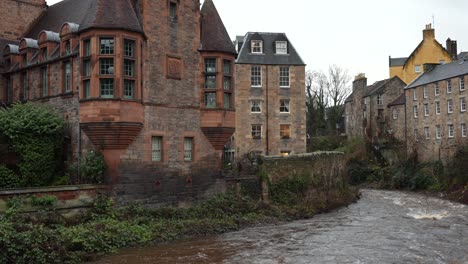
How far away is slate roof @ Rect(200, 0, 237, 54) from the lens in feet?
80.8

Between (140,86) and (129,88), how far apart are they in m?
0.49

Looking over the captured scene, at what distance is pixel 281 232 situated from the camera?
21.8 m

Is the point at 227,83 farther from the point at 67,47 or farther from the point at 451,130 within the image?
the point at 451,130

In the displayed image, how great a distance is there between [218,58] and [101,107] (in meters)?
7.10

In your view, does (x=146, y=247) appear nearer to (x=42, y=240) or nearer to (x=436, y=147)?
(x=42, y=240)

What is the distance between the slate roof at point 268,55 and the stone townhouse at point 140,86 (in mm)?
15508

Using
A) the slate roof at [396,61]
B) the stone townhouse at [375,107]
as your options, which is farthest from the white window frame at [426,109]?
the slate roof at [396,61]

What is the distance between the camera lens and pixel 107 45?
66.9ft

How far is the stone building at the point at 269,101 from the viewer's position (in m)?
40.3

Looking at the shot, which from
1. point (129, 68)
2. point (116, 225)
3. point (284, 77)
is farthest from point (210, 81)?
point (284, 77)

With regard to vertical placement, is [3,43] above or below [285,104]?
above

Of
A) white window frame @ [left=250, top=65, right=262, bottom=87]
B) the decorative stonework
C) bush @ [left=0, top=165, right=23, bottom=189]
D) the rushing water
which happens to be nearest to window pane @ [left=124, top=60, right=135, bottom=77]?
the decorative stonework

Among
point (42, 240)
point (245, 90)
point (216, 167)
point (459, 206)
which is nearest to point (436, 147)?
point (459, 206)

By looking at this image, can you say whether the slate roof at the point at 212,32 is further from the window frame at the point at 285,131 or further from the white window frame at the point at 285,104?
the window frame at the point at 285,131
